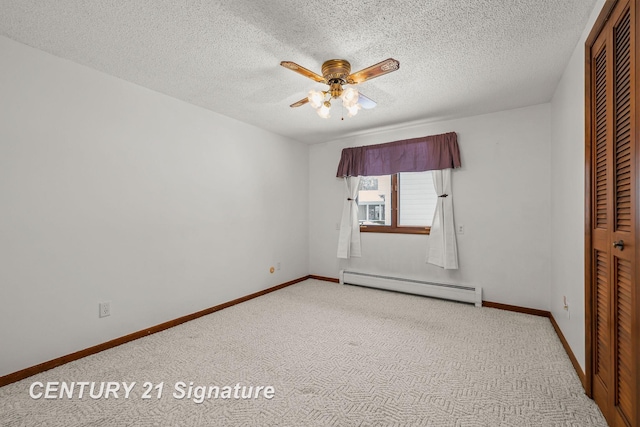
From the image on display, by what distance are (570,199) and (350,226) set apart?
2779 millimetres

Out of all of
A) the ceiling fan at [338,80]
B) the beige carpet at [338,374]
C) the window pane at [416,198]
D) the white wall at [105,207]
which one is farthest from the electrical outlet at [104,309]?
the window pane at [416,198]

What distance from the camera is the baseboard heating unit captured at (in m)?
3.62

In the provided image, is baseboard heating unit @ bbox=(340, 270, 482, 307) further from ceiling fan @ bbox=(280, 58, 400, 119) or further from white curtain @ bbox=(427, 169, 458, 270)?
ceiling fan @ bbox=(280, 58, 400, 119)

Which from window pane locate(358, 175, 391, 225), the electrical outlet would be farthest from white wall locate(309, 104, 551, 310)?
the electrical outlet

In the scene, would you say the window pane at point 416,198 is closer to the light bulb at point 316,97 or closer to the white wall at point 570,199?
the white wall at point 570,199

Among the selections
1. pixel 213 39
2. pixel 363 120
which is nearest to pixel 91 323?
pixel 213 39

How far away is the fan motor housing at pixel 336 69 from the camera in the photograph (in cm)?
219

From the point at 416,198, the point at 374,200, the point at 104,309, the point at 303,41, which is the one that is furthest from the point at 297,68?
the point at 374,200

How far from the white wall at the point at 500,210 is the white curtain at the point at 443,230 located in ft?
0.35

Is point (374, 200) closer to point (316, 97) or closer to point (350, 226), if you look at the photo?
point (350, 226)

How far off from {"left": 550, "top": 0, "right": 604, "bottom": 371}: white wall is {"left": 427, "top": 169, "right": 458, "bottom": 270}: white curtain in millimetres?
1038

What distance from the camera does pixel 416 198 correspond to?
4160 mm

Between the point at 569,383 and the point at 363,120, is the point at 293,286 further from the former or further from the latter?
the point at 569,383

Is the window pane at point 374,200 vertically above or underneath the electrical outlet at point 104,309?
above
